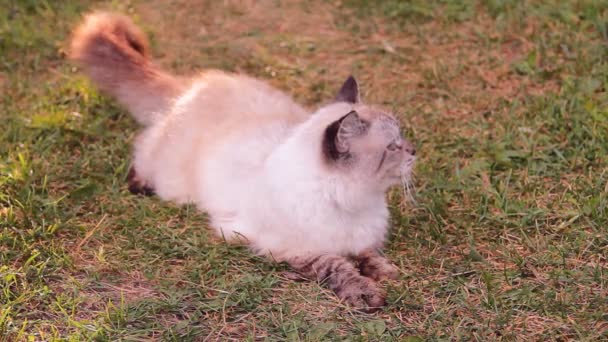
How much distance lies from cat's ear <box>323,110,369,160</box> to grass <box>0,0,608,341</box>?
0.59 m

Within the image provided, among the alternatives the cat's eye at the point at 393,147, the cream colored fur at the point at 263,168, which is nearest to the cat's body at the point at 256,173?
the cream colored fur at the point at 263,168

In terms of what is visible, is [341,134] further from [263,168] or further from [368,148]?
[263,168]

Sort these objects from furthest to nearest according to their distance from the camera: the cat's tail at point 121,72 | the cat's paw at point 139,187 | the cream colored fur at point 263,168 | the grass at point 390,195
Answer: the cat's tail at point 121,72
the cat's paw at point 139,187
the cream colored fur at point 263,168
the grass at point 390,195

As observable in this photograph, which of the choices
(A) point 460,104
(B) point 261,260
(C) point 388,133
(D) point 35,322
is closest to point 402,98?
(A) point 460,104

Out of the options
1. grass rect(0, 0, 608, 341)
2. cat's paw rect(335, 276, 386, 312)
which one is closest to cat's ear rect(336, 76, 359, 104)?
grass rect(0, 0, 608, 341)

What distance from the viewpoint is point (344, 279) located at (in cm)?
333

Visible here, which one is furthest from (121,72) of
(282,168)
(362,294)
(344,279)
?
(362,294)

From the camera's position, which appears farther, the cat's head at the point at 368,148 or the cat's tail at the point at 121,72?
the cat's tail at the point at 121,72

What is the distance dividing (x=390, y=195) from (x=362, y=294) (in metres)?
0.90

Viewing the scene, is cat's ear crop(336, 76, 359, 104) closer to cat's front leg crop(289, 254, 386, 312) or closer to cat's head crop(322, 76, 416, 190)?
cat's head crop(322, 76, 416, 190)

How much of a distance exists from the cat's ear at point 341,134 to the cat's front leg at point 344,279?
463mm

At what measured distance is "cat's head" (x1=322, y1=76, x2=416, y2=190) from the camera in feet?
10.9

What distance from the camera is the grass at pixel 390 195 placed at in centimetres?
315

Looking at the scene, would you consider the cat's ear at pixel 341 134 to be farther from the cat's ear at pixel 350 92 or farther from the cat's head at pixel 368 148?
the cat's ear at pixel 350 92
